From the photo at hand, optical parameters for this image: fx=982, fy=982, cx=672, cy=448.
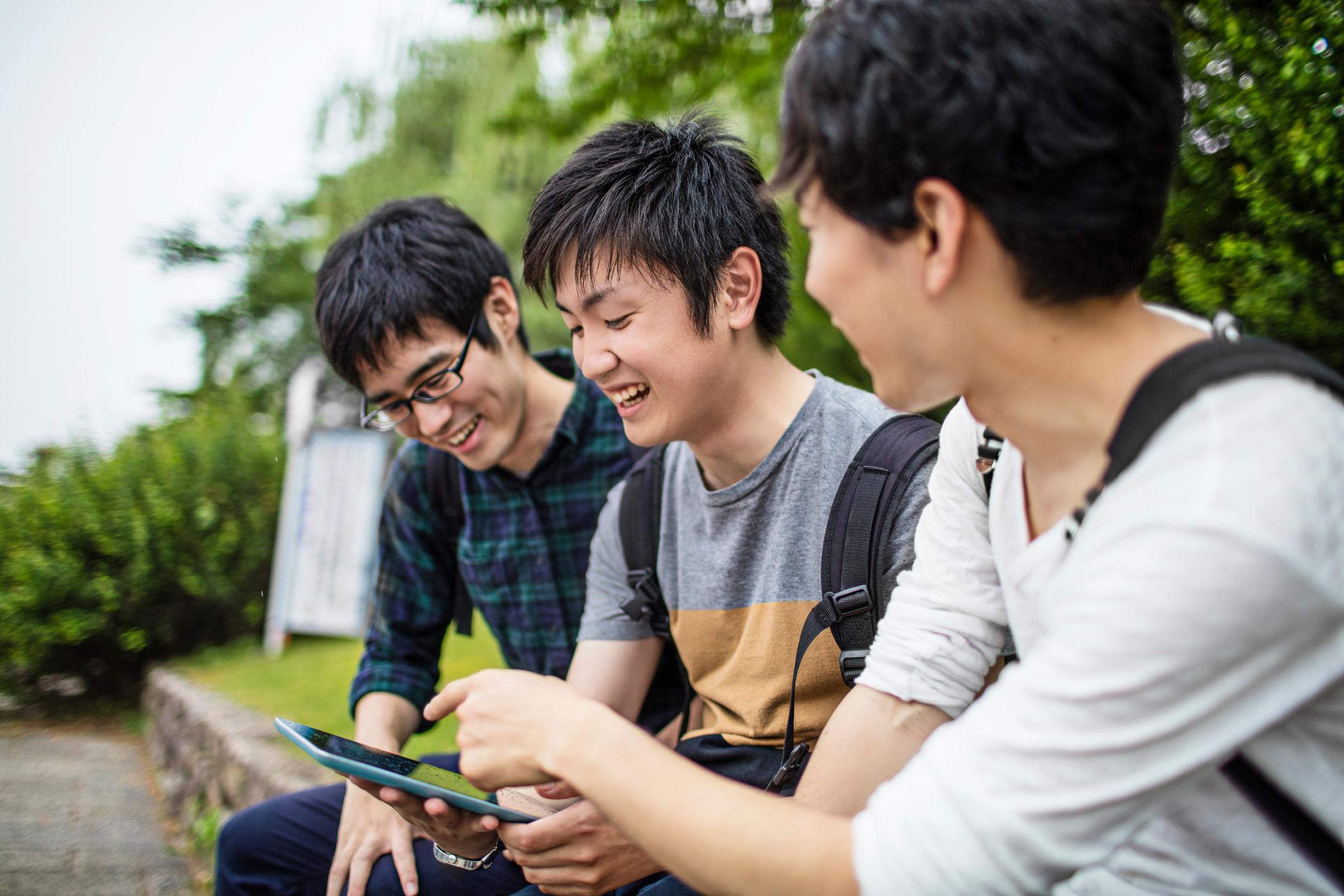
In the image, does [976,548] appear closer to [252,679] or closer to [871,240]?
[871,240]

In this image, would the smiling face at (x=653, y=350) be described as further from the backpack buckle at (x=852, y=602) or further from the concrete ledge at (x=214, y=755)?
the concrete ledge at (x=214, y=755)

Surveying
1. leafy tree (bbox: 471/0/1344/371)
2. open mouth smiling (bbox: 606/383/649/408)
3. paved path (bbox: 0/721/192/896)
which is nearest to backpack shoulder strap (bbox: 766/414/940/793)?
open mouth smiling (bbox: 606/383/649/408)

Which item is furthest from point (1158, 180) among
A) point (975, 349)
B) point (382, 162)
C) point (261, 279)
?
point (382, 162)

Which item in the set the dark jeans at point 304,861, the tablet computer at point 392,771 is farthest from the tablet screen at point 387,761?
the dark jeans at point 304,861

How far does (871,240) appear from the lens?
46.5 inches

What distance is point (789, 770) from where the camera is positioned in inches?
68.0

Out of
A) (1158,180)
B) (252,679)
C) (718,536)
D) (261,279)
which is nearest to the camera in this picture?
(1158,180)

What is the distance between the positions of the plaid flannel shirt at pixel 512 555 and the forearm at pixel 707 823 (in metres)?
1.47

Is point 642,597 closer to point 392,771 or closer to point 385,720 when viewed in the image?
point 392,771

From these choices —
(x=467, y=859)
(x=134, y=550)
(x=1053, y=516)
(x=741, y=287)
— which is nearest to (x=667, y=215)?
(x=741, y=287)

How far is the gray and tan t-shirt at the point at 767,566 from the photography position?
1810mm

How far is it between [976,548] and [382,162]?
1331 cm

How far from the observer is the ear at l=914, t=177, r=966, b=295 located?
1.11 meters

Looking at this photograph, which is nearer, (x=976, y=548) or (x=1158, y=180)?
(x=1158, y=180)
